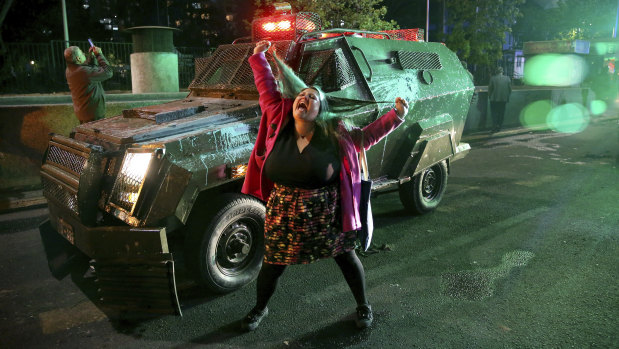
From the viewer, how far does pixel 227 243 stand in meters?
4.07

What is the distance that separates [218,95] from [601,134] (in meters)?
13.7

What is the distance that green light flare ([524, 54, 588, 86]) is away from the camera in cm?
2977

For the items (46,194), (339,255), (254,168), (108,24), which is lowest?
(339,255)

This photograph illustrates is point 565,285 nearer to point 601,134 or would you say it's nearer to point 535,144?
point 535,144

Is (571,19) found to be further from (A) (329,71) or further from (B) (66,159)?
(B) (66,159)

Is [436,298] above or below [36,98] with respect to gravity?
below

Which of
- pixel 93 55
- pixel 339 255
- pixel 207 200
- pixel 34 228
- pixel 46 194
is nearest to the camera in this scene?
pixel 339 255

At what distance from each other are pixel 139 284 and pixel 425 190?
4.10m

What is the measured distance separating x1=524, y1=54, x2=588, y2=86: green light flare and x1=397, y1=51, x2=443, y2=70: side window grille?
2656 cm

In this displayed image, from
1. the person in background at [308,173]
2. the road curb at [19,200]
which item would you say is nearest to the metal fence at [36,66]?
the road curb at [19,200]

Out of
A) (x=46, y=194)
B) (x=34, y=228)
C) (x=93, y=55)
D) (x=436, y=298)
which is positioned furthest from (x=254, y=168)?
(x=93, y=55)

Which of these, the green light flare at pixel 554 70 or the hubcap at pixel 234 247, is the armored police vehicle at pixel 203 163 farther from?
the green light flare at pixel 554 70

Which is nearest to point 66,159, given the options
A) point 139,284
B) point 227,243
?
point 139,284

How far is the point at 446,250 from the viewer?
508 cm
